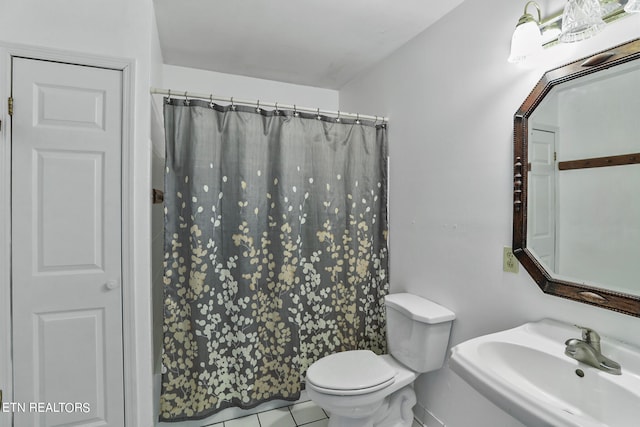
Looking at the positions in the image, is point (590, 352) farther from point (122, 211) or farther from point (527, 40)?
point (122, 211)

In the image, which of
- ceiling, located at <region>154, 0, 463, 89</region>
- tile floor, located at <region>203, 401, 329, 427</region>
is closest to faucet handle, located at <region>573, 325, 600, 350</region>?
tile floor, located at <region>203, 401, 329, 427</region>

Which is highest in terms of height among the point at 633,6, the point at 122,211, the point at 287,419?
the point at 633,6

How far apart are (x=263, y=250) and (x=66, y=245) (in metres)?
0.97

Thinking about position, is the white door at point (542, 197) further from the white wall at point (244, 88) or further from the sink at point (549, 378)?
the white wall at point (244, 88)

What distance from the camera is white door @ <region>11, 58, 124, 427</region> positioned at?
1.45 metres

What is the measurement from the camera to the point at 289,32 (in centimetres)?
194

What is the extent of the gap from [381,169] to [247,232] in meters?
1.03

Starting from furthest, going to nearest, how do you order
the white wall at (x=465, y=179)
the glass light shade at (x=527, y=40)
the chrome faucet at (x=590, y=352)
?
the white wall at (x=465, y=179) → the glass light shade at (x=527, y=40) → the chrome faucet at (x=590, y=352)

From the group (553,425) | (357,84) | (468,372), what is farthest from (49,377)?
(357,84)

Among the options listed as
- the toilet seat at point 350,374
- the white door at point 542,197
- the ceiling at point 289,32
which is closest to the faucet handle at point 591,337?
the white door at point 542,197

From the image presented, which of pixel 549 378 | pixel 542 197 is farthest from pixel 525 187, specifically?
pixel 549 378

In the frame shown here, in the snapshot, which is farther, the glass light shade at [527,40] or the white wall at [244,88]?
the white wall at [244,88]

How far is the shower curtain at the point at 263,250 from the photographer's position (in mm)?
1771

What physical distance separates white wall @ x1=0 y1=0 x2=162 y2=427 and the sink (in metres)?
1.48
